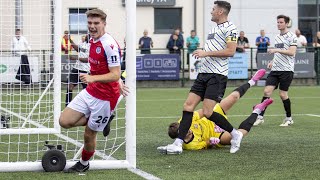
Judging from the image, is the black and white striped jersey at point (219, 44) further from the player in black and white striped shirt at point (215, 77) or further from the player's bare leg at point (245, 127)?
the player's bare leg at point (245, 127)

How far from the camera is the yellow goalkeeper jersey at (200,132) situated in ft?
36.7

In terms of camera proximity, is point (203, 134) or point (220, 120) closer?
point (220, 120)

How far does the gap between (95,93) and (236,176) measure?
71.4 inches

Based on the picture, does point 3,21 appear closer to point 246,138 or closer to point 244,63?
point 246,138

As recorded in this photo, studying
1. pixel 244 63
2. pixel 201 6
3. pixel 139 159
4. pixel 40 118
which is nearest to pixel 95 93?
pixel 139 159

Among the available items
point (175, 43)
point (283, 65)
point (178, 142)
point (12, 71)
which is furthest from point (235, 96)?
point (175, 43)

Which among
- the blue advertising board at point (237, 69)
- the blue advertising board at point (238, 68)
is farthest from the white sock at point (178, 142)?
the blue advertising board at point (238, 68)

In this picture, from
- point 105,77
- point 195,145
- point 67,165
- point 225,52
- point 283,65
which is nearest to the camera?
point 105,77

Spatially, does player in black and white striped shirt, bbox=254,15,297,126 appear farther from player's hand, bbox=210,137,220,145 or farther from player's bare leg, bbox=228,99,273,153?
player's hand, bbox=210,137,220,145

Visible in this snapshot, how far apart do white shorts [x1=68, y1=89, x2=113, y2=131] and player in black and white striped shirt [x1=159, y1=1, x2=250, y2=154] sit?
180 centimetres

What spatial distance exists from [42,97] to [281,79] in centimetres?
452

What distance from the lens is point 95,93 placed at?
8.98m

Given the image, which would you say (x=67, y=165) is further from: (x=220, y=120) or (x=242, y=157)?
(x=220, y=120)

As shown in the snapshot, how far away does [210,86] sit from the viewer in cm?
1077
